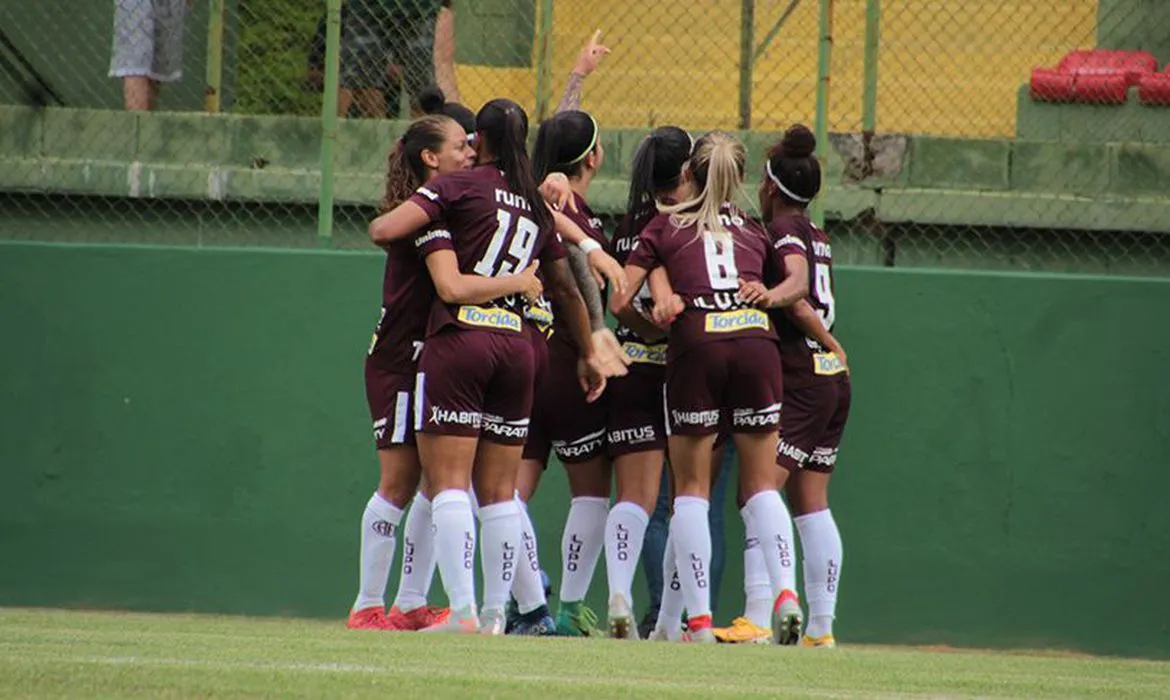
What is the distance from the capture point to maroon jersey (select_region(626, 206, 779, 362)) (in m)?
7.91

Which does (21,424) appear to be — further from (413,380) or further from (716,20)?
(716,20)

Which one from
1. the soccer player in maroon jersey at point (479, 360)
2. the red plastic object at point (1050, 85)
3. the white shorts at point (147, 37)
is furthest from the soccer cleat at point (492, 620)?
the red plastic object at point (1050, 85)

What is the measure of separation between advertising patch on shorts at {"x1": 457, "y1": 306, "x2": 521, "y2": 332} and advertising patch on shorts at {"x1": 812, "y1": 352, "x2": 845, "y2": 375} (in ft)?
5.49

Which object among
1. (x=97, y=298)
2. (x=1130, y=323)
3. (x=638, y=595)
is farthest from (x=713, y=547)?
(x=97, y=298)

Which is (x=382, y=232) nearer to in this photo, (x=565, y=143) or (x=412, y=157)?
(x=412, y=157)

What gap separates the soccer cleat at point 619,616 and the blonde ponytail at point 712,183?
1524 millimetres

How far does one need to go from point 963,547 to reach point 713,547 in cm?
130

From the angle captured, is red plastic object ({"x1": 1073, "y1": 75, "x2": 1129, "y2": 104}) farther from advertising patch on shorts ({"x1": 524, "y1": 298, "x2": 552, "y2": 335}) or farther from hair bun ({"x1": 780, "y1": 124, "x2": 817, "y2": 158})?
advertising patch on shorts ({"x1": 524, "y1": 298, "x2": 552, "y2": 335})

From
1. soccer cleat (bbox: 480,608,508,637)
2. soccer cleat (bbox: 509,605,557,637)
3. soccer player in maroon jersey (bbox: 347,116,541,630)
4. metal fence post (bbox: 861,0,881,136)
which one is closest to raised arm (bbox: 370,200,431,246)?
soccer player in maroon jersey (bbox: 347,116,541,630)

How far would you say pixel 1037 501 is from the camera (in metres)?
9.38

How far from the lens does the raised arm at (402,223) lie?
7.19 metres

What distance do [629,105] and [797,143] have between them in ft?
9.14

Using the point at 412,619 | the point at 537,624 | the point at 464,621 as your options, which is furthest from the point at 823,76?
the point at 464,621

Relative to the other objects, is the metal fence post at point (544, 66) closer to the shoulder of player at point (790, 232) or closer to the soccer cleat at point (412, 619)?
the shoulder of player at point (790, 232)
